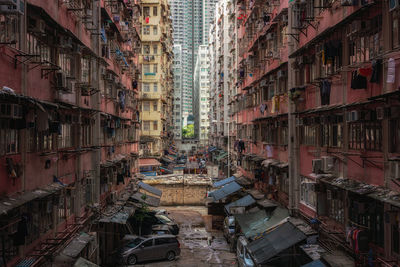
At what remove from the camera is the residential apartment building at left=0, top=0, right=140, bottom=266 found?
9.54 meters

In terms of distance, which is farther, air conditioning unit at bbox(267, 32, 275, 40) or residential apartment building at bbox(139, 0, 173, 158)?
residential apartment building at bbox(139, 0, 173, 158)

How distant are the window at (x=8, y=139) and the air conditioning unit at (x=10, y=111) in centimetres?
50

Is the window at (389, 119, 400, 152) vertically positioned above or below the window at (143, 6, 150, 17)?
below

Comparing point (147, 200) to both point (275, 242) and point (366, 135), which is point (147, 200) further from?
point (366, 135)

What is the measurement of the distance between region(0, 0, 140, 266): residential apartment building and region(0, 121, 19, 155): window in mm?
27

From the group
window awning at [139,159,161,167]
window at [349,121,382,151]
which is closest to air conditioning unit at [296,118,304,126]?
window at [349,121,382,151]

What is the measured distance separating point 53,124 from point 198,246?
14842 millimetres

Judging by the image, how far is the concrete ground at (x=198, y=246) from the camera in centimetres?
2038

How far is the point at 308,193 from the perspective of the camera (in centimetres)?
1670

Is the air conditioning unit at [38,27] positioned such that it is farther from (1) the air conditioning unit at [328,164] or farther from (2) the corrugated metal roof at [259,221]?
(2) the corrugated metal roof at [259,221]

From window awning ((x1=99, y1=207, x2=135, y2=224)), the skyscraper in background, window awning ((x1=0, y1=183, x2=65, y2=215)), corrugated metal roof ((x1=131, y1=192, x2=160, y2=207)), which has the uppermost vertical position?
the skyscraper in background

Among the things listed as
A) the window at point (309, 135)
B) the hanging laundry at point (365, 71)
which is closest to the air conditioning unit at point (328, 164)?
the window at point (309, 135)

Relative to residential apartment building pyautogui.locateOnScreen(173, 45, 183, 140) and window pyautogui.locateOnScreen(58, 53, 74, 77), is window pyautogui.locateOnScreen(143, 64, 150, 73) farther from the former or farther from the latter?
residential apartment building pyautogui.locateOnScreen(173, 45, 183, 140)

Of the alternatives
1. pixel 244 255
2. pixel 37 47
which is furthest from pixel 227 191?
pixel 37 47
